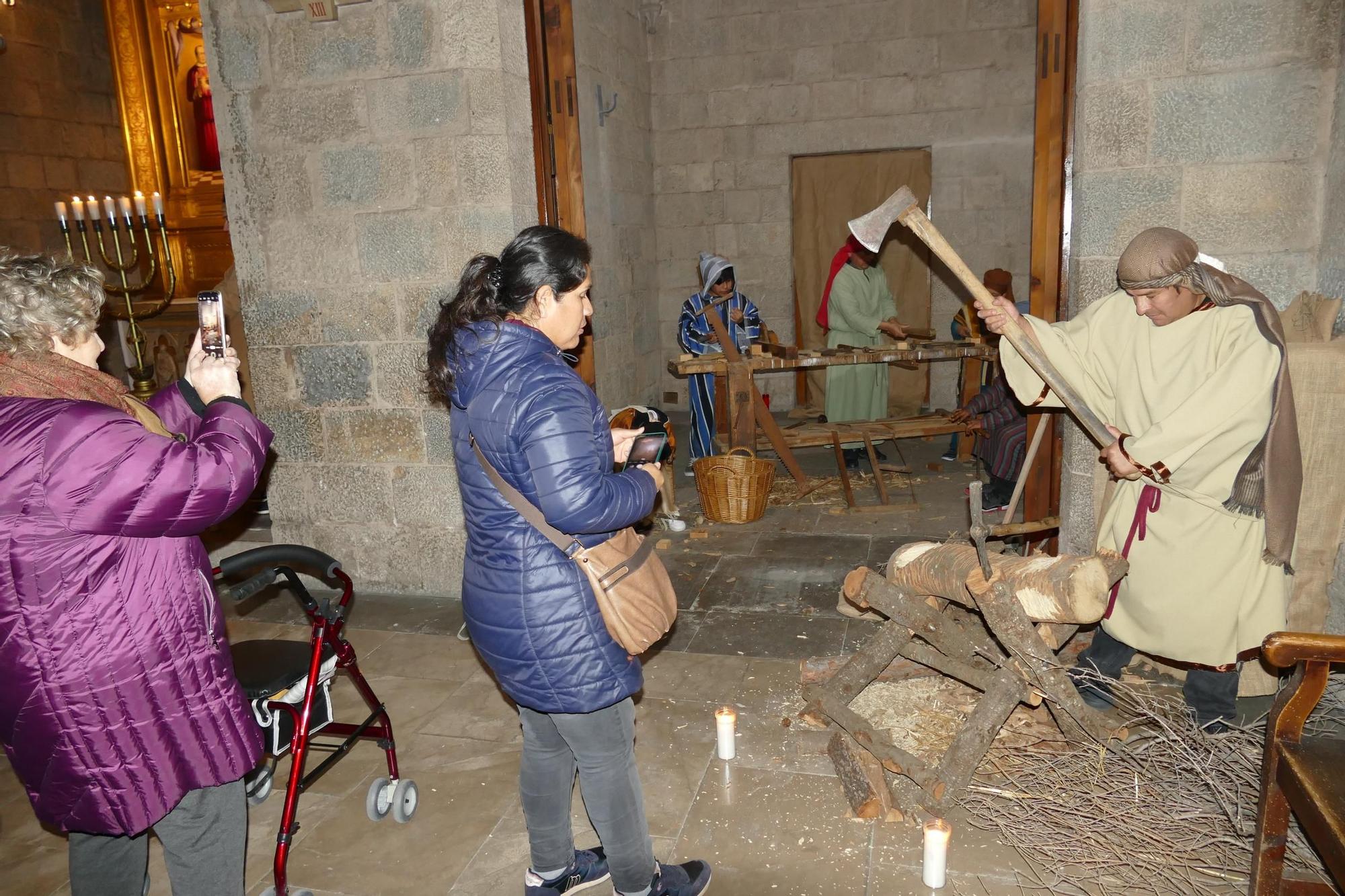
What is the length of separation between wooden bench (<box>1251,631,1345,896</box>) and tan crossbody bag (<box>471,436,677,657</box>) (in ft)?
4.85

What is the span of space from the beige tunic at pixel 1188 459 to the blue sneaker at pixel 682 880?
188 cm

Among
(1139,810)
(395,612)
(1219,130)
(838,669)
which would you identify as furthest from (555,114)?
(1139,810)

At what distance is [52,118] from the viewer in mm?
8227

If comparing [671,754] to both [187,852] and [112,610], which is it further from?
[112,610]

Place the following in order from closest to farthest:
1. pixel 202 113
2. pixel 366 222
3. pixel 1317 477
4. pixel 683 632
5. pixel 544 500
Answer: pixel 544 500 → pixel 1317 477 → pixel 683 632 → pixel 366 222 → pixel 202 113

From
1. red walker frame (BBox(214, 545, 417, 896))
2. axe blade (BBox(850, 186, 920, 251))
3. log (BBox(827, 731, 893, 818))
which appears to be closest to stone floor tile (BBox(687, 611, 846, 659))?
log (BBox(827, 731, 893, 818))

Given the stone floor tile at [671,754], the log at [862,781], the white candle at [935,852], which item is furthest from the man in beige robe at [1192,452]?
the stone floor tile at [671,754]

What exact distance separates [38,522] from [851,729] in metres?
2.50

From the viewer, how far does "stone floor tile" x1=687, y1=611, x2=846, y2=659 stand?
4.20 meters

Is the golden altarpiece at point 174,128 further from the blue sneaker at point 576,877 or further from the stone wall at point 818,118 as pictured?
the blue sneaker at point 576,877

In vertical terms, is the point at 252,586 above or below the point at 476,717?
above

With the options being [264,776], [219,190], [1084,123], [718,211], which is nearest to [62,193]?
[219,190]

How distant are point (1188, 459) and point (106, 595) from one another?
10.5ft

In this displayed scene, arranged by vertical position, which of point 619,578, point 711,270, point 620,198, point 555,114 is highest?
point 555,114
